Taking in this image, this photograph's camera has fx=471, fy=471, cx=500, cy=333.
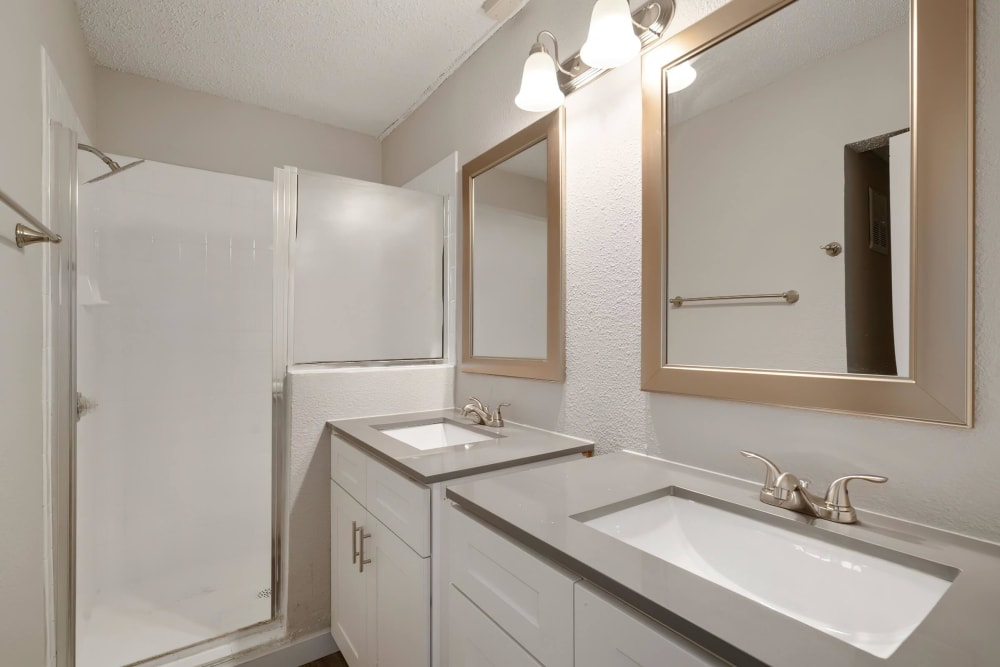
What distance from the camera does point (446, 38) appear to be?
5.93 feet

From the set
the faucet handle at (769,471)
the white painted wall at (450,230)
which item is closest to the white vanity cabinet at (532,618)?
the faucet handle at (769,471)

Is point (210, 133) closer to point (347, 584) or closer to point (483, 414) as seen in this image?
point (483, 414)

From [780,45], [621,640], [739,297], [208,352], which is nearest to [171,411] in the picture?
[208,352]

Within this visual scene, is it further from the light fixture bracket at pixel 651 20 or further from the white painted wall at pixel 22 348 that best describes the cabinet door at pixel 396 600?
the light fixture bracket at pixel 651 20

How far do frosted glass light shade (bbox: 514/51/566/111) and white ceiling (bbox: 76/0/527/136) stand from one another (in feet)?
1.27

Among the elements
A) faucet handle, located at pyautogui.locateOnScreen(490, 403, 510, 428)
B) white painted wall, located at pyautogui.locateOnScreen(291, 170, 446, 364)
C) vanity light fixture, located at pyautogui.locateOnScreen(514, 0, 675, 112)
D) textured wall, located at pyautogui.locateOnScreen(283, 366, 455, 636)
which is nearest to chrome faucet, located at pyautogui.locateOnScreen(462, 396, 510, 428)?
faucet handle, located at pyautogui.locateOnScreen(490, 403, 510, 428)

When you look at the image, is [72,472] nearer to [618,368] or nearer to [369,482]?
[369,482]

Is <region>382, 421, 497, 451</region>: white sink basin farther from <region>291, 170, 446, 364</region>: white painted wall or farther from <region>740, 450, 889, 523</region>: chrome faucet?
<region>740, 450, 889, 523</region>: chrome faucet

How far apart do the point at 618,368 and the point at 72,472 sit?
175 cm

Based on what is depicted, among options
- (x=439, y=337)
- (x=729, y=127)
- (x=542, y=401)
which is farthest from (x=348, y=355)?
(x=729, y=127)

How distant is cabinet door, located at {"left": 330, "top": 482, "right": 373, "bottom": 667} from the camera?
145cm

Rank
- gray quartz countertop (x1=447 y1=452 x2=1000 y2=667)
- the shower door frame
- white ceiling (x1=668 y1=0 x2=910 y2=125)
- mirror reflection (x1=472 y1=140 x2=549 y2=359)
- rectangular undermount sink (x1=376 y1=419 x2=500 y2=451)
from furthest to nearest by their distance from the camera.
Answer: rectangular undermount sink (x1=376 y1=419 x2=500 y2=451) → mirror reflection (x1=472 y1=140 x2=549 y2=359) → the shower door frame → white ceiling (x1=668 y1=0 x2=910 y2=125) → gray quartz countertop (x1=447 y1=452 x2=1000 y2=667)

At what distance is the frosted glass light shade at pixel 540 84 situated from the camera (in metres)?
1.37

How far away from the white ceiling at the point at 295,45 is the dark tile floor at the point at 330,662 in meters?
2.37
